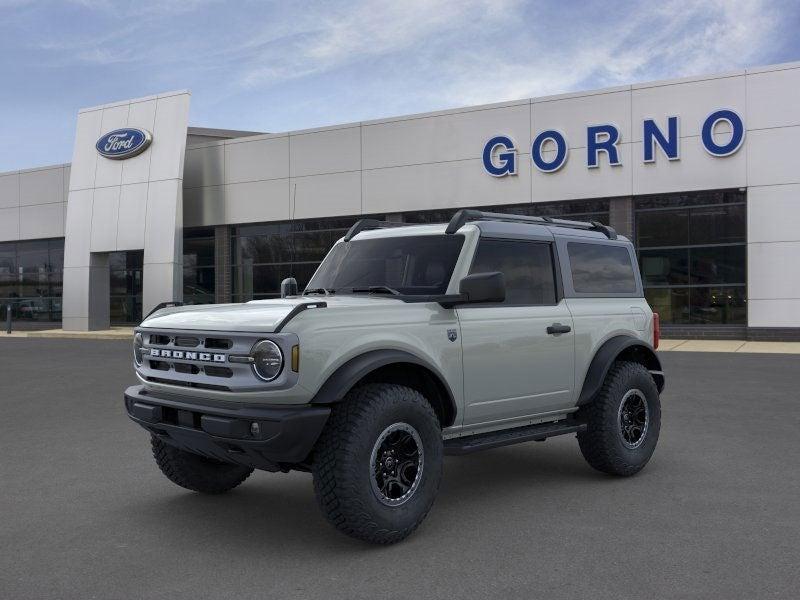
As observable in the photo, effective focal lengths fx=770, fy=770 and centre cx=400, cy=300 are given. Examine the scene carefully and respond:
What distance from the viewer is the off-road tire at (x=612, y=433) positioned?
19.6ft

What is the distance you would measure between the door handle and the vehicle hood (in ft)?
4.37

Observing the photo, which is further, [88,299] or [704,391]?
[88,299]

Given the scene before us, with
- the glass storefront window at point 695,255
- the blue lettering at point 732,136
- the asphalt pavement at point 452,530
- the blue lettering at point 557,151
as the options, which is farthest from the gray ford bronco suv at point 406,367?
the blue lettering at point 557,151

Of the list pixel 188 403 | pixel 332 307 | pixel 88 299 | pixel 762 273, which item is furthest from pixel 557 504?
pixel 88 299

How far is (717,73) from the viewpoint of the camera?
69.5 ft

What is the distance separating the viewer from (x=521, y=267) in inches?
232

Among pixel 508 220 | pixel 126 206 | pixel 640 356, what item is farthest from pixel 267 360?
pixel 126 206

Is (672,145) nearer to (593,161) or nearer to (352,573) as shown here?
(593,161)

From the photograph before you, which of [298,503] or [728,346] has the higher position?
[728,346]

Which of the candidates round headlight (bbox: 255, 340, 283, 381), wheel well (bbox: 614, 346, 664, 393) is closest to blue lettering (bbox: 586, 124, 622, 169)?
wheel well (bbox: 614, 346, 664, 393)

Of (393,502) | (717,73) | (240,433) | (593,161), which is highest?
(717,73)

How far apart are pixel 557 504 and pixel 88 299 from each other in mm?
27764

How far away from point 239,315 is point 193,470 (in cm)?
161

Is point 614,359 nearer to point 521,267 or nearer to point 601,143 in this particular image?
point 521,267
